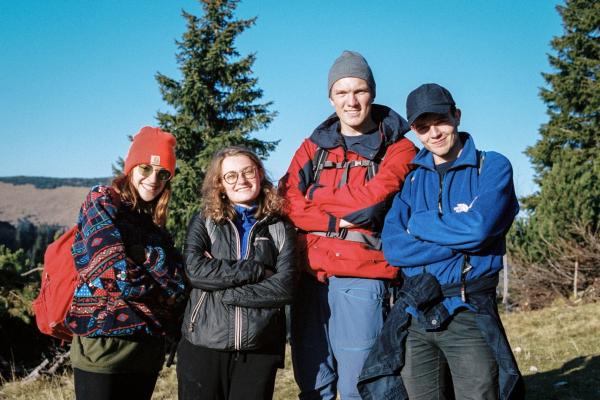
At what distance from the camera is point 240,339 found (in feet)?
9.05

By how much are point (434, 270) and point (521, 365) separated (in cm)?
522

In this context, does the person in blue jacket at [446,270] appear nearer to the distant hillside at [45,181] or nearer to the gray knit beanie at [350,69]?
the gray knit beanie at [350,69]

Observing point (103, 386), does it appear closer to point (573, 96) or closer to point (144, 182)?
point (144, 182)

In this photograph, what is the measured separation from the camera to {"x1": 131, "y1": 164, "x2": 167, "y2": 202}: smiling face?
3178 mm

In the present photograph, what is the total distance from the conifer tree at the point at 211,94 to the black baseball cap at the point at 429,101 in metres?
12.3

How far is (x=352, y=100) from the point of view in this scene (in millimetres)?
3096

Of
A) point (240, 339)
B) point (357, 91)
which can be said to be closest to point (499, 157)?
point (357, 91)

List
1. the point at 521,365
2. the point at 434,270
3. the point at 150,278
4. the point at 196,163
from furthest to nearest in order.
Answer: the point at 196,163 → the point at 521,365 → the point at 150,278 → the point at 434,270

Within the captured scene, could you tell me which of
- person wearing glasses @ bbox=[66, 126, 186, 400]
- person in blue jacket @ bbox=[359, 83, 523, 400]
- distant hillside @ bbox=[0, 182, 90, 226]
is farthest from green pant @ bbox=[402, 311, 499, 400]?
distant hillside @ bbox=[0, 182, 90, 226]

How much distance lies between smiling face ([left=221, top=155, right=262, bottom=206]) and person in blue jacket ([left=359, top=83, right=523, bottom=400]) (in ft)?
2.70

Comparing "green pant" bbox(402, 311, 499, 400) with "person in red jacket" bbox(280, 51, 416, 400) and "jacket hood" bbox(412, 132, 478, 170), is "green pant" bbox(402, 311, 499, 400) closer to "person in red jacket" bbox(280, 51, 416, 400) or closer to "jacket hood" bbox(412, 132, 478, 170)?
"person in red jacket" bbox(280, 51, 416, 400)

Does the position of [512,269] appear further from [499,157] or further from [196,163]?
[499,157]

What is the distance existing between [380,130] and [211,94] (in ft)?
42.3

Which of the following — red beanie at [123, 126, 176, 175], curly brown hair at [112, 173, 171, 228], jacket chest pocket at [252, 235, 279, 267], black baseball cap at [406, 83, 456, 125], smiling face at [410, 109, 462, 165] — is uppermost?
black baseball cap at [406, 83, 456, 125]
